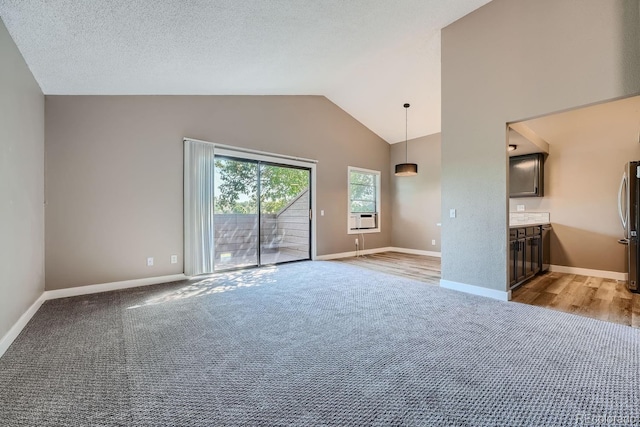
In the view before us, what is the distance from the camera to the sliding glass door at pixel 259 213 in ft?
16.3

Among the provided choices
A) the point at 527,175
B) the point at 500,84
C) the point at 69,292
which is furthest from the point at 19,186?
the point at 527,175

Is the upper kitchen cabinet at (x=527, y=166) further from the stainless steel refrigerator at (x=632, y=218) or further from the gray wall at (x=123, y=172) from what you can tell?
the gray wall at (x=123, y=172)

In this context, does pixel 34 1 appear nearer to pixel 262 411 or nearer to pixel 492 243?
pixel 262 411

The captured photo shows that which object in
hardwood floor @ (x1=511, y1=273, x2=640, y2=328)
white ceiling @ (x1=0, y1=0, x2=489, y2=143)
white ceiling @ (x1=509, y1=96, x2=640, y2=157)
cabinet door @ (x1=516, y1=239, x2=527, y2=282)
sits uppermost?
white ceiling @ (x1=0, y1=0, x2=489, y2=143)

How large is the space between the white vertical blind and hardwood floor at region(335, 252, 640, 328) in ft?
9.74

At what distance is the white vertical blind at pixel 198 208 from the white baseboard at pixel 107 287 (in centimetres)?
28

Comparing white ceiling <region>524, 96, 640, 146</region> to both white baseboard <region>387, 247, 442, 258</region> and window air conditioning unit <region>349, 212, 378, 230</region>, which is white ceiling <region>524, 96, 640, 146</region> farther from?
window air conditioning unit <region>349, 212, 378, 230</region>

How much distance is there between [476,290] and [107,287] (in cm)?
493

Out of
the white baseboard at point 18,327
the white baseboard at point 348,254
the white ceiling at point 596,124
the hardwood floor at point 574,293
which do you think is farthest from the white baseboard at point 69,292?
the white ceiling at point 596,124

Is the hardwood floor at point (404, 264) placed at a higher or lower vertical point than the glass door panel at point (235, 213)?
lower

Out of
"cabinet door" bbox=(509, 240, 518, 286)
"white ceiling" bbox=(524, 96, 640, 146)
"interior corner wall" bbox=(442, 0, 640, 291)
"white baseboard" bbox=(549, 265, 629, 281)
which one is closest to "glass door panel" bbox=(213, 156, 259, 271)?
"interior corner wall" bbox=(442, 0, 640, 291)

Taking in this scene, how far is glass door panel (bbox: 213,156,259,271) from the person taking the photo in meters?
4.92

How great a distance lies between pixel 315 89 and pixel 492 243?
4214mm

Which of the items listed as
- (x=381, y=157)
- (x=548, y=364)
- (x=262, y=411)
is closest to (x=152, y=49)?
(x=262, y=411)
